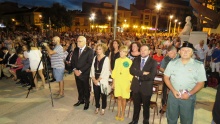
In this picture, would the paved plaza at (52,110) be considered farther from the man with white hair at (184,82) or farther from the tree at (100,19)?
the tree at (100,19)

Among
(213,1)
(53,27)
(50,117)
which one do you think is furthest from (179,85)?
(53,27)

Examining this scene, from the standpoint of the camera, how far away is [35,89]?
6938mm

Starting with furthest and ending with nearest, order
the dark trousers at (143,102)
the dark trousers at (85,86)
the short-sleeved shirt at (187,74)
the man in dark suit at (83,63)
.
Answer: the dark trousers at (85,86)
the man in dark suit at (83,63)
the dark trousers at (143,102)
the short-sleeved shirt at (187,74)

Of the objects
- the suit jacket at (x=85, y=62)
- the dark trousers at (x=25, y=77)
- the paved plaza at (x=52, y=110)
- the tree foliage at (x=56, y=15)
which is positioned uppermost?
the tree foliage at (x=56, y=15)

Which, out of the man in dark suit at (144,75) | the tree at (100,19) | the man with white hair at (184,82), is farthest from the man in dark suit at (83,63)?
the tree at (100,19)

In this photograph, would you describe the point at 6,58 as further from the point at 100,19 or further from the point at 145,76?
the point at 100,19

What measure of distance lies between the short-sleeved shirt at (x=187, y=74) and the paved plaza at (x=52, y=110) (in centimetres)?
178

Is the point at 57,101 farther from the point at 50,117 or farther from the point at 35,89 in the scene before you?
the point at 35,89

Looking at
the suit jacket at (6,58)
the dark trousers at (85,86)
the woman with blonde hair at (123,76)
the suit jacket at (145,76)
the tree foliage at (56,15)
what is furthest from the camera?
the tree foliage at (56,15)

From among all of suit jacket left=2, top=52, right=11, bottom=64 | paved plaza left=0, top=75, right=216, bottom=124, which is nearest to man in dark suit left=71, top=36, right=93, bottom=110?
paved plaza left=0, top=75, right=216, bottom=124

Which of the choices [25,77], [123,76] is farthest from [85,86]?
[25,77]

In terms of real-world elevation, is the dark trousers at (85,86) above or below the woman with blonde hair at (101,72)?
below

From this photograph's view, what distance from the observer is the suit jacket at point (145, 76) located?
150 inches

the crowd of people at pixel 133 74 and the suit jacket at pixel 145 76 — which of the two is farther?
the suit jacket at pixel 145 76
